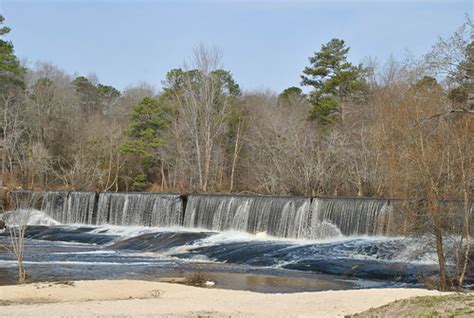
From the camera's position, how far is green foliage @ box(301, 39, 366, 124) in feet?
147

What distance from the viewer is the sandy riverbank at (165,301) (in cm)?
1154

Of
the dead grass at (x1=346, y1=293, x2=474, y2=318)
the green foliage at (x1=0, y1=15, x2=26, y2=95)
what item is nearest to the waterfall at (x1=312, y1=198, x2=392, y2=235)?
the dead grass at (x1=346, y1=293, x2=474, y2=318)

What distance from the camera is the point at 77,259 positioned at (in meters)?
21.9

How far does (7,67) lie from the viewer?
46875 mm

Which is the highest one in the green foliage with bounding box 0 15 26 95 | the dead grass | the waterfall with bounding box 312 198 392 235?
the green foliage with bounding box 0 15 26 95

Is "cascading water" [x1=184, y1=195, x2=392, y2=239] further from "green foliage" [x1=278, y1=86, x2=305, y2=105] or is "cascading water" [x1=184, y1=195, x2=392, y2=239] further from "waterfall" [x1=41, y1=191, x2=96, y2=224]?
"green foliage" [x1=278, y1=86, x2=305, y2=105]

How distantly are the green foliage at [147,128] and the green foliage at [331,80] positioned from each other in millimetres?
10636

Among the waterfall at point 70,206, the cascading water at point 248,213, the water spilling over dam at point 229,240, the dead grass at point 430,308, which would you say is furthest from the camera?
the waterfall at point 70,206

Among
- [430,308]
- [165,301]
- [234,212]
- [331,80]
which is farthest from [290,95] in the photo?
[430,308]

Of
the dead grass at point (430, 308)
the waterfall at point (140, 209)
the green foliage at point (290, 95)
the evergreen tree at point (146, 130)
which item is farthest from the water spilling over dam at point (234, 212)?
the green foliage at point (290, 95)

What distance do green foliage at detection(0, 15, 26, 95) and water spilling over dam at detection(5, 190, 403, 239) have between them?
12967mm

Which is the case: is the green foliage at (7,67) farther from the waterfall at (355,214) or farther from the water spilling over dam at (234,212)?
the waterfall at (355,214)

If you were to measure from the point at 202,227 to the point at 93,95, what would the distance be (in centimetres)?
4673

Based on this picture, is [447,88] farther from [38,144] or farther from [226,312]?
[38,144]
